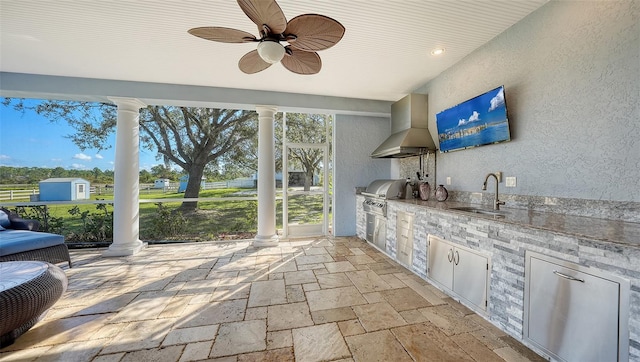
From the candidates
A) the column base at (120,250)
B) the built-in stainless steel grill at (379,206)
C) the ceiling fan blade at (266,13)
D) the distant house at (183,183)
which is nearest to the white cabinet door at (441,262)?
the built-in stainless steel grill at (379,206)

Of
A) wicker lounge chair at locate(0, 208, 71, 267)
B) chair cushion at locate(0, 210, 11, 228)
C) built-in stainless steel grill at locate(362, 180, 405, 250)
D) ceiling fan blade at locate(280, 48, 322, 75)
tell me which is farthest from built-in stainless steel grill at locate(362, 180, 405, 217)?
chair cushion at locate(0, 210, 11, 228)

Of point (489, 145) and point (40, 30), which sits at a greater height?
point (40, 30)

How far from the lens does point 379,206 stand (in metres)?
3.81

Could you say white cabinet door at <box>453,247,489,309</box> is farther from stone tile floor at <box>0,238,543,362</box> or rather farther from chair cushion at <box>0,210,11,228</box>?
chair cushion at <box>0,210,11,228</box>

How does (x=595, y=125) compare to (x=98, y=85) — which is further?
(x=98, y=85)

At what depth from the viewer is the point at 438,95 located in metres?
3.53

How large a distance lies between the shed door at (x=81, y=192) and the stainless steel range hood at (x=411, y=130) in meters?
5.61

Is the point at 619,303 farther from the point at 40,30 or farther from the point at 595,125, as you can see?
the point at 40,30

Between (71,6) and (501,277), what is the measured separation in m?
4.30

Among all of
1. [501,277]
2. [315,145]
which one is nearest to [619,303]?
[501,277]

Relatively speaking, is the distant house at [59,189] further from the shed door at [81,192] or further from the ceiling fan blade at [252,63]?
the ceiling fan blade at [252,63]

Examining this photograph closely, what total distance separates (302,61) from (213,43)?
3.93 feet

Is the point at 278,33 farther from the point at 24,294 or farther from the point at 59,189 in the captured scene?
the point at 59,189

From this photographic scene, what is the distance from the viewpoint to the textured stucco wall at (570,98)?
1640 millimetres
